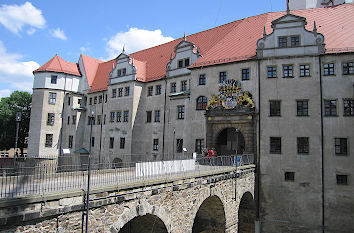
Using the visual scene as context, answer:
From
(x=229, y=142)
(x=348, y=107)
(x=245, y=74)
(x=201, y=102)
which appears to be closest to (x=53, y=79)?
(x=201, y=102)

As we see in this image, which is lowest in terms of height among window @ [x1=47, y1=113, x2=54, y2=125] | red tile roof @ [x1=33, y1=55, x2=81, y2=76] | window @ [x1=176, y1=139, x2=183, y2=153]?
window @ [x1=176, y1=139, x2=183, y2=153]

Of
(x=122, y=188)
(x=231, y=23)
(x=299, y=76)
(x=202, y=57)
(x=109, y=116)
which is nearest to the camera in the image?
(x=122, y=188)

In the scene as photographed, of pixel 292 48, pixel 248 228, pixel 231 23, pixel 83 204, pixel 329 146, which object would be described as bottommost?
pixel 248 228

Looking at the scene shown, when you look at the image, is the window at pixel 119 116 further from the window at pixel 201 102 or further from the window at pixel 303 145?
the window at pixel 303 145

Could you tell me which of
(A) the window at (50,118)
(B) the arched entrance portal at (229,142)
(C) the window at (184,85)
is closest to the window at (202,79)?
(C) the window at (184,85)

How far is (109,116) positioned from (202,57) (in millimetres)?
14544

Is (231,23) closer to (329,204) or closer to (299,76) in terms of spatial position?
(299,76)

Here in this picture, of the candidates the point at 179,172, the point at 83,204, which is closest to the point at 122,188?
the point at 83,204

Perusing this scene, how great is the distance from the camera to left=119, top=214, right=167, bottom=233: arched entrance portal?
12.3m

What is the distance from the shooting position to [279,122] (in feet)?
70.3

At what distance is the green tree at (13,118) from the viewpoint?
41.9 metres

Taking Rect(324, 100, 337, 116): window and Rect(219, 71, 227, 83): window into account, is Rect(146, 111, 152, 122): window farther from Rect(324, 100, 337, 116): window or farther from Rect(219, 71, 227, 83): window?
Rect(324, 100, 337, 116): window

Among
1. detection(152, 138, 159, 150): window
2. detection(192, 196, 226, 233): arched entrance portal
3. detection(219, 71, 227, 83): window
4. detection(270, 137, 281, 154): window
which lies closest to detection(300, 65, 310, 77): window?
detection(270, 137, 281, 154): window

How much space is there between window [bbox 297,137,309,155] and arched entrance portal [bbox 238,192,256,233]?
17.4 feet
